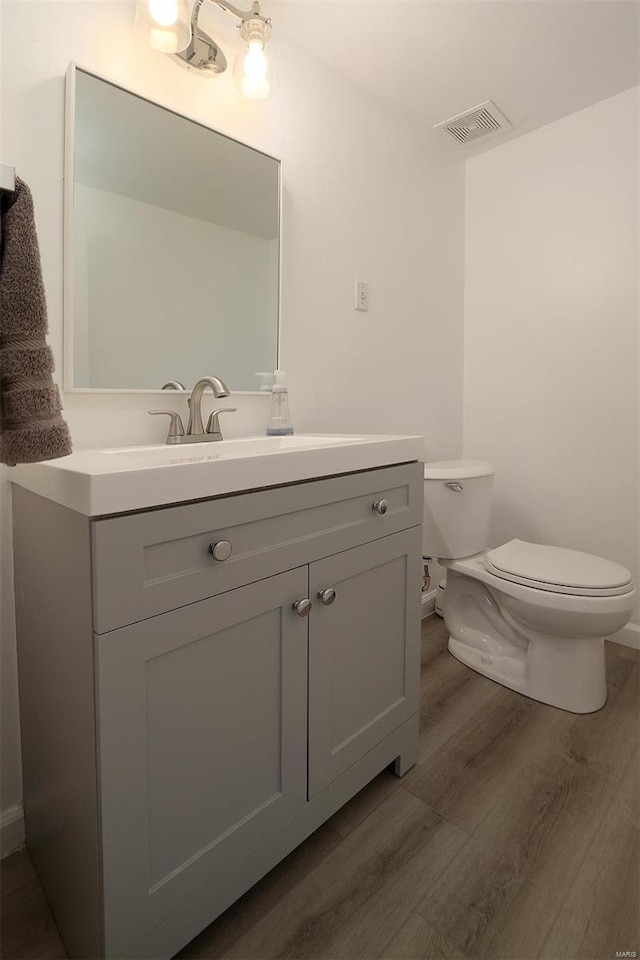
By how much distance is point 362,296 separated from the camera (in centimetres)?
190

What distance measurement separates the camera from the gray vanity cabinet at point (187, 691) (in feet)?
2.42

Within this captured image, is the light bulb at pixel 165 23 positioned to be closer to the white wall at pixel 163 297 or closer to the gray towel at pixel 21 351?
the white wall at pixel 163 297

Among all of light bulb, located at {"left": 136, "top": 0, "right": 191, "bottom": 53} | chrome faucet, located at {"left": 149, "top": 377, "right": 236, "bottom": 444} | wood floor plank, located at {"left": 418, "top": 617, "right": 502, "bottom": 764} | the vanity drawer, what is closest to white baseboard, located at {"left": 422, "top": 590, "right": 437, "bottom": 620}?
wood floor plank, located at {"left": 418, "top": 617, "right": 502, "bottom": 764}

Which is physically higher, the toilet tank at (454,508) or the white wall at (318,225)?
the white wall at (318,225)

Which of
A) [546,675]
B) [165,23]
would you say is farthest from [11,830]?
[165,23]

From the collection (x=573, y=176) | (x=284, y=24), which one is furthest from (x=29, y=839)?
(x=573, y=176)

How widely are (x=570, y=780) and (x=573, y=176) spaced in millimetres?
2237

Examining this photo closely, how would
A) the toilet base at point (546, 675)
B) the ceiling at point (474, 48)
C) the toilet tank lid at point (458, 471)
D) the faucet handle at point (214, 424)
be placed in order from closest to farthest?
1. the faucet handle at point (214, 424)
2. the ceiling at point (474, 48)
3. the toilet base at point (546, 675)
4. the toilet tank lid at point (458, 471)

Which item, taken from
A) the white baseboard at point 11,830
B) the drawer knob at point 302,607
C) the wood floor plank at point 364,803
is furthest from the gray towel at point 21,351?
the wood floor plank at point 364,803

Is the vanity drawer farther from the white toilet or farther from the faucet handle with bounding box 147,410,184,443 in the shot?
the white toilet

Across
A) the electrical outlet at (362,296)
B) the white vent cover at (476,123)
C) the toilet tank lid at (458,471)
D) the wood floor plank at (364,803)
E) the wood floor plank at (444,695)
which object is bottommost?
the wood floor plank at (364,803)

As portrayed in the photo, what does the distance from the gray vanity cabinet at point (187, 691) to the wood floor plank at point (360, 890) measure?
0.31 feet

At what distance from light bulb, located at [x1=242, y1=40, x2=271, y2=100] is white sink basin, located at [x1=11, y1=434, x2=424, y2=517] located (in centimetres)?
102

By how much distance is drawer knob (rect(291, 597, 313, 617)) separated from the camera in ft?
3.19
